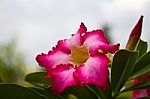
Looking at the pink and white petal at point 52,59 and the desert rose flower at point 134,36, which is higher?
the desert rose flower at point 134,36

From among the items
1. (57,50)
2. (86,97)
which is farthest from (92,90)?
(57,50)

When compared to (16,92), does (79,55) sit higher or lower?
higher

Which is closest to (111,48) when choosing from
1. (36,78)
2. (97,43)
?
(97,43)

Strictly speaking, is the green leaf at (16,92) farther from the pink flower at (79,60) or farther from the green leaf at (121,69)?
the green leaf at (121,69)

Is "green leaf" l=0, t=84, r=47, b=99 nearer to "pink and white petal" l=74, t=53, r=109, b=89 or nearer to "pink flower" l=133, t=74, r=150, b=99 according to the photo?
"pink and white petal" l=74, t=53, r=109, b=89

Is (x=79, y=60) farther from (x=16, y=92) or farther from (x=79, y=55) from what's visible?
(x=16, y=92)

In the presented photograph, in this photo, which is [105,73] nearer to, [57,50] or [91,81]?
[91,81]

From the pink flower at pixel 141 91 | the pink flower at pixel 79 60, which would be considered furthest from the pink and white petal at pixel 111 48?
the pink flower at pixel 141 91

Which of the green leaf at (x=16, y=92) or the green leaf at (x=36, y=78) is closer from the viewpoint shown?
the green leaf at (x=16, y=92)
